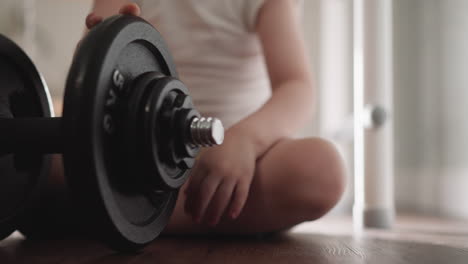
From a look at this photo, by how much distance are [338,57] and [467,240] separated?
2.76ft

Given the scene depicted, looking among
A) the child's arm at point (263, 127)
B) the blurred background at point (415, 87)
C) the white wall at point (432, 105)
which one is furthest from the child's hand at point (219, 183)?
the white wall at point (432, 105)

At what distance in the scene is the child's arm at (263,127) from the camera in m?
0.54

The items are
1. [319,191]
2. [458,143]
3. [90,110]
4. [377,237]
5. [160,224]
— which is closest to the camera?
[90,110]

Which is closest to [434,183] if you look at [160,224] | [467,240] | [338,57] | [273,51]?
[338,57]

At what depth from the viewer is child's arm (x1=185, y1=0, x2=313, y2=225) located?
540mm

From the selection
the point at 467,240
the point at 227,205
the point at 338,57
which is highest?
the point at 338,57

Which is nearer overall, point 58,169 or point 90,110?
point 90,110

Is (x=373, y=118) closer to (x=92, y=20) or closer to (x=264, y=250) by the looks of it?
(x=264, y=250)

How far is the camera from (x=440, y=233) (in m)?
0.79

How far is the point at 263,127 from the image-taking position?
0.63 meters

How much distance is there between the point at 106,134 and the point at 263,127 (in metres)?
0.28

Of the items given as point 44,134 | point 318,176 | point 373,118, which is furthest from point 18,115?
point 373,118

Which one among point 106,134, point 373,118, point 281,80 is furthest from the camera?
point 373,118

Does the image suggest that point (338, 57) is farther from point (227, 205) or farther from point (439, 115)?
point (227, 205)
